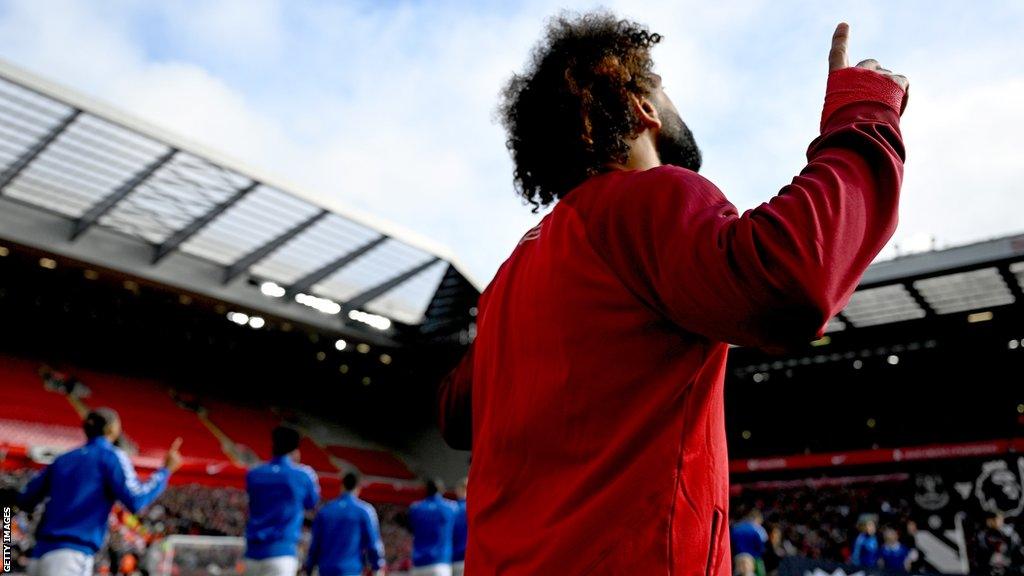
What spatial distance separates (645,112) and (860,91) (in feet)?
1.03

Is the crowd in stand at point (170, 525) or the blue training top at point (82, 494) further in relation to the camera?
the crowd in stand at point (170, 525)

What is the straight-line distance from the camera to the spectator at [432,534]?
33.8 ft

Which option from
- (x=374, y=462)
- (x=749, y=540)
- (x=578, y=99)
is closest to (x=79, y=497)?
(x=578, y=99)

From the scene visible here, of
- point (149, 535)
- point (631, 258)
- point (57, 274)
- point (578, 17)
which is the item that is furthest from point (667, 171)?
point (57, 274)

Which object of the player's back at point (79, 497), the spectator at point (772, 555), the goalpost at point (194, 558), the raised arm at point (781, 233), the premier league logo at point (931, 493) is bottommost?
the goalpost at point (194, 558)

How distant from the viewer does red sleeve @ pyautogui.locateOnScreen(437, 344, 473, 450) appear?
1285mm

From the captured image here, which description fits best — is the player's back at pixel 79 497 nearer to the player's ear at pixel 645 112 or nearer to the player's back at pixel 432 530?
the player's ear at pixel 645 112

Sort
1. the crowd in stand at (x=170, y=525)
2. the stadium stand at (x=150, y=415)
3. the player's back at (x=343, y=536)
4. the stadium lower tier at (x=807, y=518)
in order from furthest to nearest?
the stadium stand at (x=150, y=415), the stadium lower tier at (x=807, y=518), the crowd in stand at (x=170, y=525), the player's back at (x=343, y=536)

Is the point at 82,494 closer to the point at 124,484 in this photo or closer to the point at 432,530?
the point at 124,484

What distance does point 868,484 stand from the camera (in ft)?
58.4

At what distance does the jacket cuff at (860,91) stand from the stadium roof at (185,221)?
41.7 feet

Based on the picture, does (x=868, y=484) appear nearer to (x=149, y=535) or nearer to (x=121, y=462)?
(x=149, y=535)

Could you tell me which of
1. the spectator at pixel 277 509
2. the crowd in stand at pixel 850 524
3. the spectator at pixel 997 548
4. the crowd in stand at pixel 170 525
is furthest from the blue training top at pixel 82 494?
the spectator at pixel 997 548

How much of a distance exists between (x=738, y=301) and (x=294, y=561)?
7699mm
